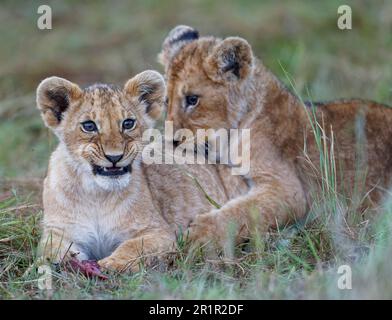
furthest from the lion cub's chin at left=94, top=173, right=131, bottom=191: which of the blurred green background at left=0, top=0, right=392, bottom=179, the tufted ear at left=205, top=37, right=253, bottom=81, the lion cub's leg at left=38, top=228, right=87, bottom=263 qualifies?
the blurred green background at left=0, top=0, right=392, bottom=179

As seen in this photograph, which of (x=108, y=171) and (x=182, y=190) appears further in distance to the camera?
(x=182, y=190)

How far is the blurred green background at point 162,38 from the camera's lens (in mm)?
10043

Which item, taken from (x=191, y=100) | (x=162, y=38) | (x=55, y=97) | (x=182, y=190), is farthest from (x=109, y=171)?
(x=162, y=38)

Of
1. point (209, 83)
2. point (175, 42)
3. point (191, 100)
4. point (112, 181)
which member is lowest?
point (112, 181)

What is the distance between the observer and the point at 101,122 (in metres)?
5.32

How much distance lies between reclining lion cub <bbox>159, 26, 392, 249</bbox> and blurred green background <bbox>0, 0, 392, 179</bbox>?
8.48 feet

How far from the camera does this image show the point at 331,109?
660 centimetres

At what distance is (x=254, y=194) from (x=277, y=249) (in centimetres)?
70

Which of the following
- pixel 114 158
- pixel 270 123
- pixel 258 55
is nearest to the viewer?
pixel 114 158

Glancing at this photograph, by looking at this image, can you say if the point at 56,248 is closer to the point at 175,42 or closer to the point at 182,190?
the point at 182,190

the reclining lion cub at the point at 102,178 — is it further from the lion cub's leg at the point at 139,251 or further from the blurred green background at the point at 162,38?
the blurred green background at the point at 162,38

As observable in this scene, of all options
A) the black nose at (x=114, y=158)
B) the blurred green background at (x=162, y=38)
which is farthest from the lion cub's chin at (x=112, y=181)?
the blurred green background at (x=162, y=38)

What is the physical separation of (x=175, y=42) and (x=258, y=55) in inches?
165

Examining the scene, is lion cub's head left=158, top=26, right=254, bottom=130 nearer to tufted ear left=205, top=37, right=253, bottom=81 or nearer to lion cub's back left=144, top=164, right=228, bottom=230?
tufted ear left=205, top=37, right=253, bottom=81
